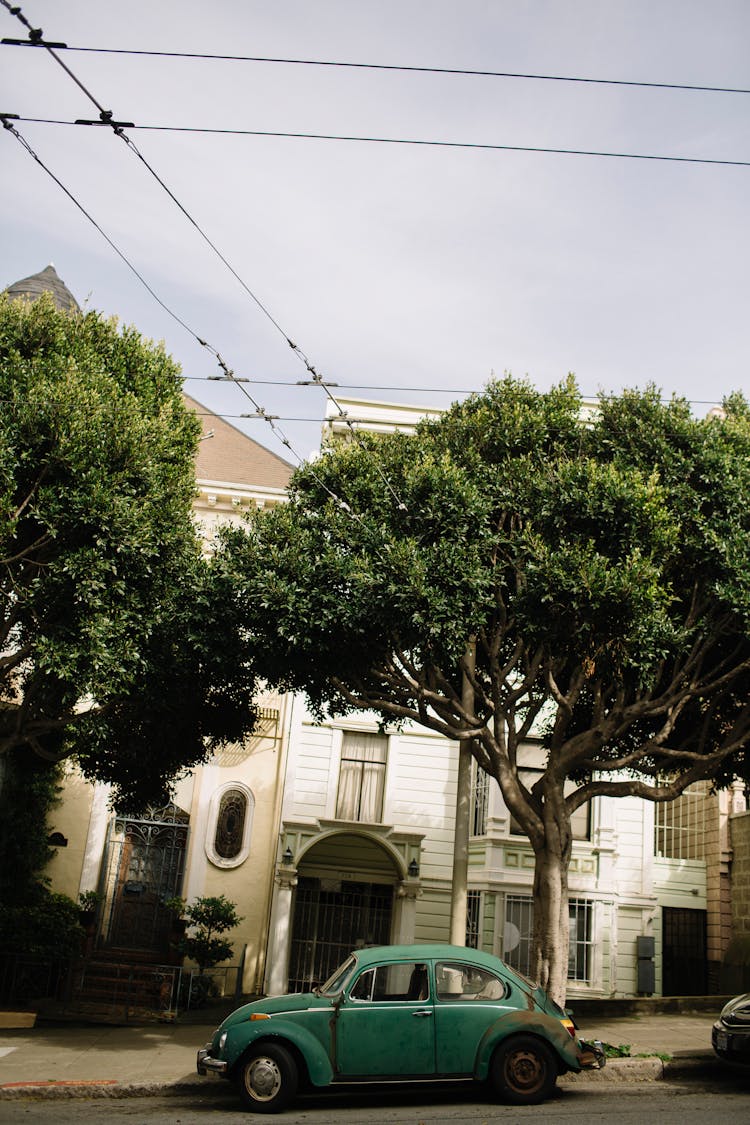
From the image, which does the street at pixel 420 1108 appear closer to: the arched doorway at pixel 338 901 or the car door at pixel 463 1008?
the car door at pixel 463 1008

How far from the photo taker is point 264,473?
94.0 ft

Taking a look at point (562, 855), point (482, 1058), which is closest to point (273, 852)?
point (562, 855)

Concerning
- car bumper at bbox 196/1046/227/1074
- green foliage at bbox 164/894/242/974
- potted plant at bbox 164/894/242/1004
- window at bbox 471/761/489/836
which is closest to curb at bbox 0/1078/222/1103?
car bumper at bbox 196/1046/227/1074

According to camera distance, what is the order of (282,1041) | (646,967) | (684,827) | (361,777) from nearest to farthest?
(282,1041), (646,967), (361,777), (684,827)

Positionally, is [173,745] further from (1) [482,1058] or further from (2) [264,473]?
(2) [264,473]

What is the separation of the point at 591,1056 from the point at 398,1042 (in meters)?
2.20

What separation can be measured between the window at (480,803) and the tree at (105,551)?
8.32 meters

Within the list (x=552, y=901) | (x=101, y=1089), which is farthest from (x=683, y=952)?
(x=101, y=1089)

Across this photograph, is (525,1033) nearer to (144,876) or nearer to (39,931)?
(39,931)

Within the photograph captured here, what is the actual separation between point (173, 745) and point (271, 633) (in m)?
4.07

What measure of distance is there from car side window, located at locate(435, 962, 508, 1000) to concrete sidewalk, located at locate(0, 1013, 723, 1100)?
2175mm

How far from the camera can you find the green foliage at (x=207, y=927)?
2062 centimetres

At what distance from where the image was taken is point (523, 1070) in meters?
10.2

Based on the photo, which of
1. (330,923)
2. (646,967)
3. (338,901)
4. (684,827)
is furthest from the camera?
(684,827)
